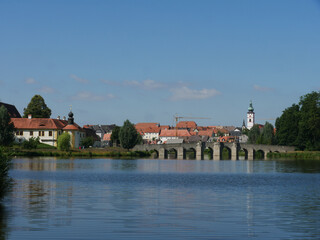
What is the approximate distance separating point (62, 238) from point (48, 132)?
313ft

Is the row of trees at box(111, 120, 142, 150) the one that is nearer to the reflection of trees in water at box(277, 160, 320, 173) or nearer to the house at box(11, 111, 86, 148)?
the house at box(11, 111, 86, 148)

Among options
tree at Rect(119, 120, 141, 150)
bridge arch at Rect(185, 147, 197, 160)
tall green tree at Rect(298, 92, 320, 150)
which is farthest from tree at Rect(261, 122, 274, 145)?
tree at Rect(119, 120, 141, 150)

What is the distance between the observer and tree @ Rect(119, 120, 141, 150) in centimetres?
11519

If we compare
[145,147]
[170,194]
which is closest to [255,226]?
[170,194]

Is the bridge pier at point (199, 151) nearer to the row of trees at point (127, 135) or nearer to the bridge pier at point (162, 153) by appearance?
the bridge pier at point (162, 153)

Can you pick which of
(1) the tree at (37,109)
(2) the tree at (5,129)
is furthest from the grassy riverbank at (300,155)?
(2) the tree at (5,129)

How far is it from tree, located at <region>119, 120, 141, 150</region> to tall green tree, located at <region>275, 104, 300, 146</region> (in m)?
29.5

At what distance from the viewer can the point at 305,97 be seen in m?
105

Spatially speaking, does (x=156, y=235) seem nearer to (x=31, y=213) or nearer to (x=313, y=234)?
(x=313, y=234)

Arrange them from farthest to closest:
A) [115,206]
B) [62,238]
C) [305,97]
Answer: [305,97], [115,206], [62,238]

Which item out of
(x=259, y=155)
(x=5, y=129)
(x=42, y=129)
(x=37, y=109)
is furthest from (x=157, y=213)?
(x=259, y=155)

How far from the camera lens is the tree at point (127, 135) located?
115 metres

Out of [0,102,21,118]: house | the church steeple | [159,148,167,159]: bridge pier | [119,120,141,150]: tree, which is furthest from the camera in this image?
[159,148,167,159]: bridge pier

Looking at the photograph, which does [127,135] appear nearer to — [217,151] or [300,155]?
[217,151]
